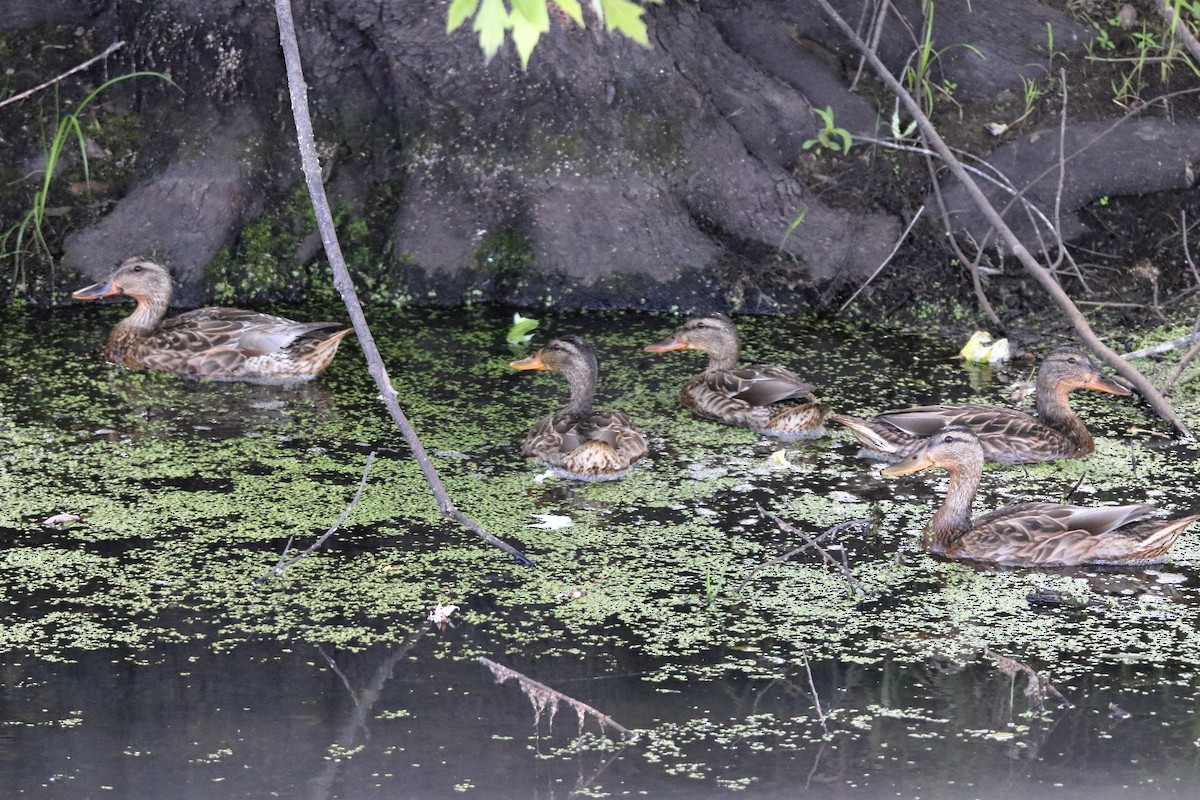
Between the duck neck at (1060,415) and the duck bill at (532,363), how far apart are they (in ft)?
7.43

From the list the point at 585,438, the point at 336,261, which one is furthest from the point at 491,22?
the point at 585,438

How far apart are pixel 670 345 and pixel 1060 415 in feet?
6.32

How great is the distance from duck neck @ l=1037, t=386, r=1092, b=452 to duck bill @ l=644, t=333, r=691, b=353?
172 centimetres

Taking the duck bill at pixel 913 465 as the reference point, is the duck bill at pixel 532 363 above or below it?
above

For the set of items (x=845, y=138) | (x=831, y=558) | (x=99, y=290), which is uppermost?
(x=845, y=138)

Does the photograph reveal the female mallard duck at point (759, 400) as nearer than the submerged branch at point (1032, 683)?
No

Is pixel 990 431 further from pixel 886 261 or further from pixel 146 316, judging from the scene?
pixel 146 316

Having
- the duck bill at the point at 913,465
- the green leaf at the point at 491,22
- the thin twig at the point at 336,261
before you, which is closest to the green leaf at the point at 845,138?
the duck bill at the point at 913,465

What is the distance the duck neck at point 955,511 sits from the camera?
5750 mm

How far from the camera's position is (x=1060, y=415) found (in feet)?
22.7

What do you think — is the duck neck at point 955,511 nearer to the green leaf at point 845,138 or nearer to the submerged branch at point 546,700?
the submerged branch at point 546,700

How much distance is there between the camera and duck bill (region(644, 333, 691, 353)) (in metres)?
7.74

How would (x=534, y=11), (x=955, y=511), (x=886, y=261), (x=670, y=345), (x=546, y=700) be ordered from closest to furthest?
(x=534, y=11) < (x=546, y=700) < (x=955, y=511) < (x=670, y=345) < (x=886, y=261)

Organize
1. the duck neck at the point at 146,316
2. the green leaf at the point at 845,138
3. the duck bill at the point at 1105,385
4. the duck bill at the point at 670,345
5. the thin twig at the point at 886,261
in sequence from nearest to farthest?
the duck bill at the point at 1105,385 < the duck bill at the point at 670,345 < the duck neck at the point at 146,316 < the thin twig at the point at 886,261 < the green leaf at the point at 845,138
